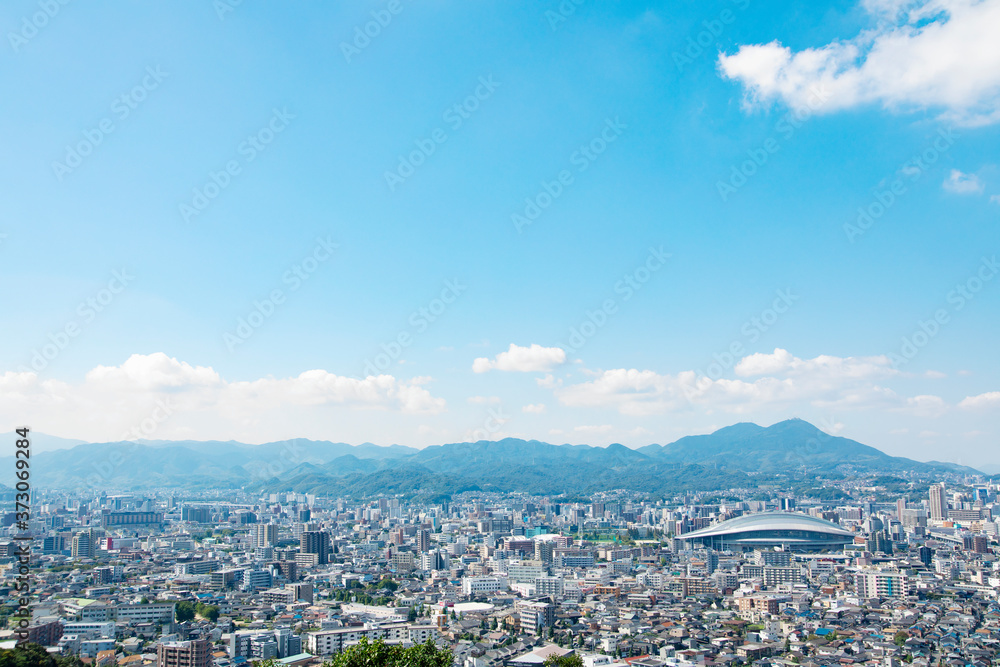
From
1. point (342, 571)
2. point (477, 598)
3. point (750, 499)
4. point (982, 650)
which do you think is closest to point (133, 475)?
point (750, 499)

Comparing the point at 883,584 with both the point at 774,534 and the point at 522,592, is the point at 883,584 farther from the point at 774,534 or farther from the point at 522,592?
the point at 774,534

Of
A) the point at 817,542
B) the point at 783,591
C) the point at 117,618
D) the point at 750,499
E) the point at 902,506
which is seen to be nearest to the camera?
the point at 117,618

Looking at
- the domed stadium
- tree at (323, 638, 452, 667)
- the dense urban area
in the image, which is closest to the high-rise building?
the dense urban area

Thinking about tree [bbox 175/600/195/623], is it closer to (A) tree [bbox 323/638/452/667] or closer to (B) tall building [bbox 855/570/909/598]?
(A) tree [bbox 323/638/452/667]

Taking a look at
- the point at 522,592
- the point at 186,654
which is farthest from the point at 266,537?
the point at 186,654

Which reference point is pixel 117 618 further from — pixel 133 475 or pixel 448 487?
pixel 133 475

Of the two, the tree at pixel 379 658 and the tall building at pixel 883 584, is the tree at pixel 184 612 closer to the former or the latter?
the tree at pixel 379 658
